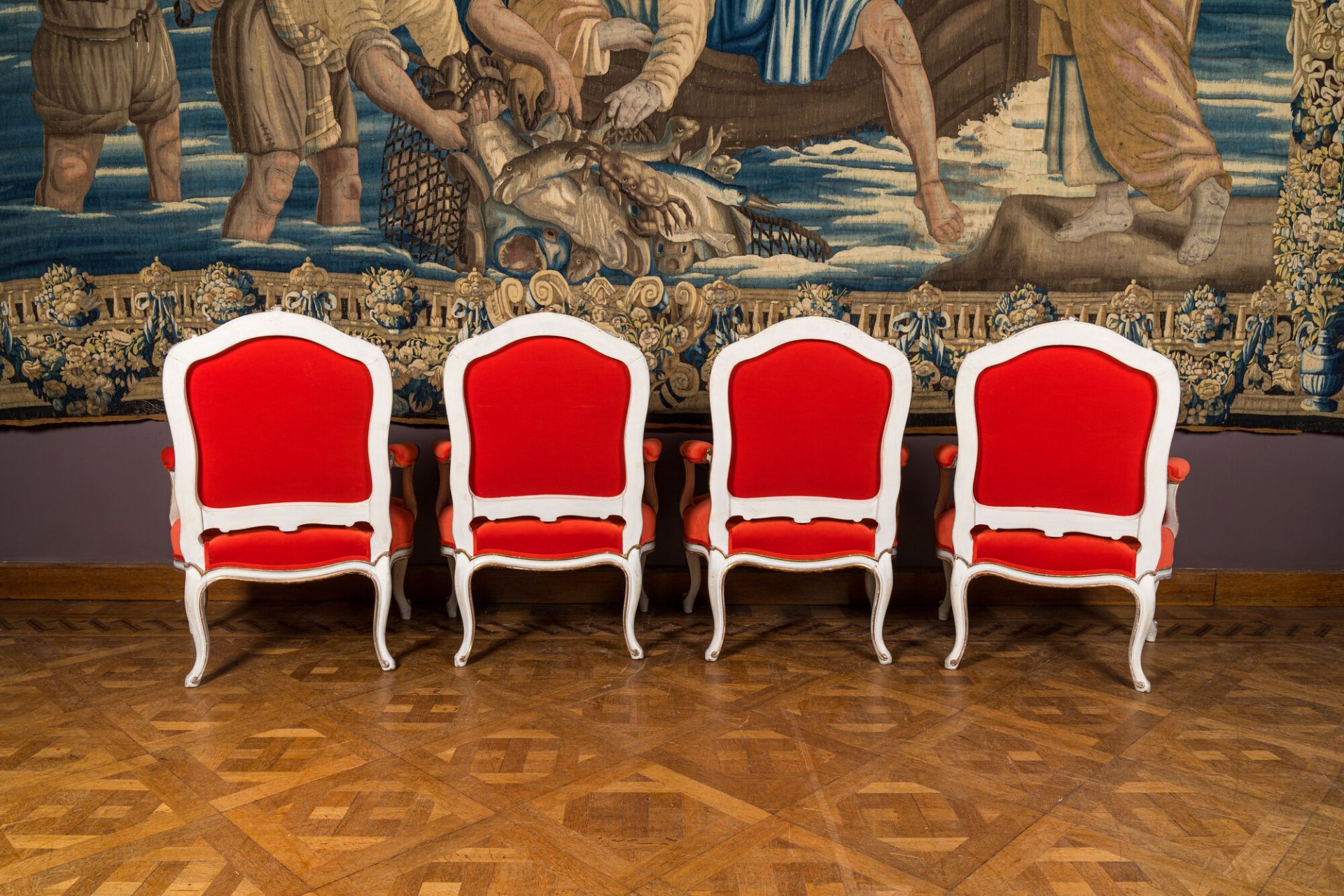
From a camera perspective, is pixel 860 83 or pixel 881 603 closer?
pixel 881 603

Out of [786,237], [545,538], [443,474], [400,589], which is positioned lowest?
[400,589]

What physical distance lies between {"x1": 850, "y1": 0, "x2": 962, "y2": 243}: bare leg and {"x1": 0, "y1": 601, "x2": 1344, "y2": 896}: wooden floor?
72.2 inches

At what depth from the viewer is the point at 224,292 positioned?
3.69 metres

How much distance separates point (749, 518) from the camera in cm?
Answer: 304

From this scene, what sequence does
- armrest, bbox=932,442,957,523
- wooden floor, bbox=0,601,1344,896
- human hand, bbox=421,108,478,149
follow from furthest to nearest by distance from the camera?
1. human hand, bbox=421,108,478,149
2. armrest, bbox=932,442,957,523
3. wooden floor, bbox=0,601,1344,896

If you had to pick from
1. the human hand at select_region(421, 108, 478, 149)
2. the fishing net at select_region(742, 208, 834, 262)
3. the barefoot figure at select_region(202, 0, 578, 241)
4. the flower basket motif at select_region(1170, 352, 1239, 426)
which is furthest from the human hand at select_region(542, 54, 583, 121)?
the flower basket motif at select_region(1170, 352, 1239, 426)

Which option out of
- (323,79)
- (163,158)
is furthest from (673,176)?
(163,158)

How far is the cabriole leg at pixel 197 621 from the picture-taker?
9.25 feet

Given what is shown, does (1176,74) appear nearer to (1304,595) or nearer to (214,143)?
(1304,595)

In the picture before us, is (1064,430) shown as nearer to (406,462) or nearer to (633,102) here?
(633,102)

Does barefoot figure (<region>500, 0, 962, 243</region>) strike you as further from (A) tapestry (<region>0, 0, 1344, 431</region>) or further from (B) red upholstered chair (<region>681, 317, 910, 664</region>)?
(B) red upholstered chair (<region>681, 317, 910, 664</region>)

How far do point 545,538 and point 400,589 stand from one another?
2.78ft

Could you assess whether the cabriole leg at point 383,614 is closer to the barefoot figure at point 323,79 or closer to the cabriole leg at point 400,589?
the cabriole leg at point 400,589

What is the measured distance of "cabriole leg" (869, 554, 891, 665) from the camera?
3018 millimetres
